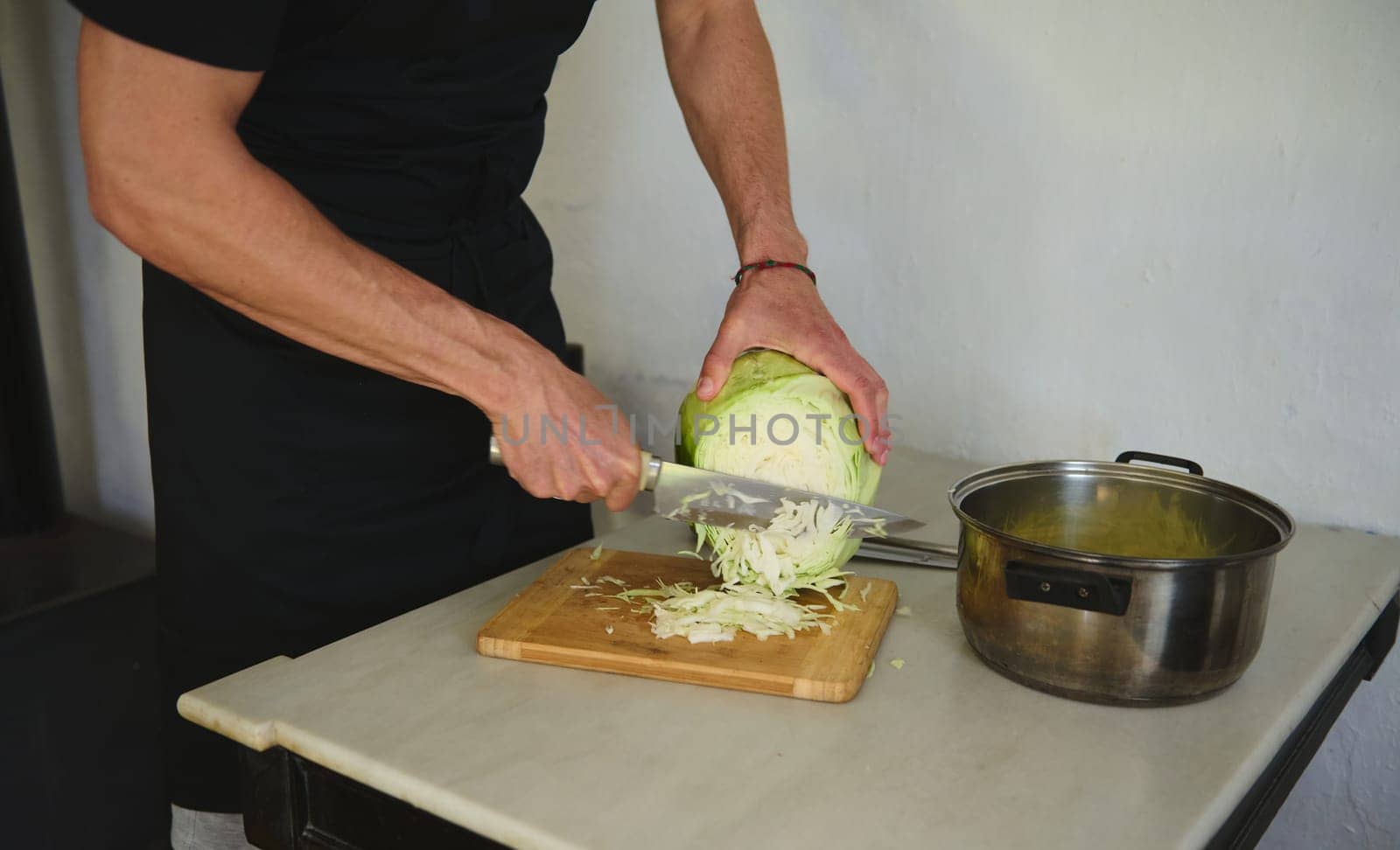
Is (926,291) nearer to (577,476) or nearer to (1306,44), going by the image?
(1306,44)

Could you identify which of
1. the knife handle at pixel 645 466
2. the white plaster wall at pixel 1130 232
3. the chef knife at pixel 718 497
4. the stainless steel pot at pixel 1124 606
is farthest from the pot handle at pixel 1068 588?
the white plaster wall at pixel 1130 232

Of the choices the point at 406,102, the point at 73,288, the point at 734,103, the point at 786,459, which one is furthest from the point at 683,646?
the point at 73,288

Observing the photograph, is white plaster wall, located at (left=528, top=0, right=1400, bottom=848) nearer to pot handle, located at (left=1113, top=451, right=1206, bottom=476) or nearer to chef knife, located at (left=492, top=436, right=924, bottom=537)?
pot handle, located at (left=1113, top=451, right=1206, bottom=476)

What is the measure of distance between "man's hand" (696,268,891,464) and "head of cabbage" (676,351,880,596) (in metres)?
0.02

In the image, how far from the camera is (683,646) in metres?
1.43

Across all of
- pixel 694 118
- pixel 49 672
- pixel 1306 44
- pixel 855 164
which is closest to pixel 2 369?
pixel 49 672

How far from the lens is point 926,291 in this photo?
7.63 ft

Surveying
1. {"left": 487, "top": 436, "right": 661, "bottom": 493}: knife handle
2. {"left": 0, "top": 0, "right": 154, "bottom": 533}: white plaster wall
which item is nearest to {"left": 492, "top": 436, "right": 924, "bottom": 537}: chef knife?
{"left": 487, "top": 436, "right": 661, "bottom": 493}: knife handle

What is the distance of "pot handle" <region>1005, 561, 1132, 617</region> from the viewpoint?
Answer: 1230 millimetres

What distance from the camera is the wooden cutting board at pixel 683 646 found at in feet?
4.43

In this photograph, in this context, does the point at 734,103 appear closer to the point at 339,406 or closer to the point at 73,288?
the point at 339,406

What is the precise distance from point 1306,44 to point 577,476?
1.39m

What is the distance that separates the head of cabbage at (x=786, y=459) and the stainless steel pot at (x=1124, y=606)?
22 centimetres

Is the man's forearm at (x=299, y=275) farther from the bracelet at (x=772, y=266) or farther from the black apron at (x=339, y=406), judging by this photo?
the bracelet at (x=772, y=266)
